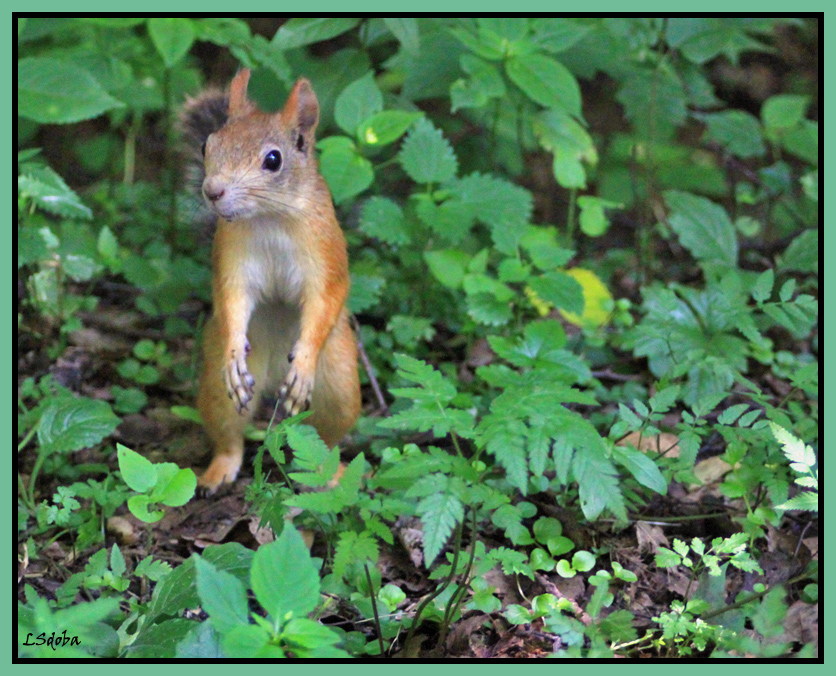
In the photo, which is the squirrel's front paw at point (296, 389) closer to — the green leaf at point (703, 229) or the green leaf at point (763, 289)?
the green leaf at point (763, 289)

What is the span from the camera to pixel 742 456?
2.80 metres

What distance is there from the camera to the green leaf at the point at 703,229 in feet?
13.8

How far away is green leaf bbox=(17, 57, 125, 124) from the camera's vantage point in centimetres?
356

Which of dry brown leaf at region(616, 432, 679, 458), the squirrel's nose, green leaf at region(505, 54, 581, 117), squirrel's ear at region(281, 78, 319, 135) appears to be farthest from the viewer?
green leaf at region(505, 54, 581, 117)

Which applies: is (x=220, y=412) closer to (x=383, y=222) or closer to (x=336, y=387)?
(x=336, y=387)

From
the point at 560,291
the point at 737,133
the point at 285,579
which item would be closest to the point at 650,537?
the point at 560,291

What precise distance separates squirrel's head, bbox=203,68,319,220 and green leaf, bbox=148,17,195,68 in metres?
0.76

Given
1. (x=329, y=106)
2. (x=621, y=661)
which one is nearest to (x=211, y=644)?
(x=621, y=661)

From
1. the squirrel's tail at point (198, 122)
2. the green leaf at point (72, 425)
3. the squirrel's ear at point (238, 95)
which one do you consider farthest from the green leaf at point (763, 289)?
the green leaf at point (72, 425)

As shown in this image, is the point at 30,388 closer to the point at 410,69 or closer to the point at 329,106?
the point at 329,106

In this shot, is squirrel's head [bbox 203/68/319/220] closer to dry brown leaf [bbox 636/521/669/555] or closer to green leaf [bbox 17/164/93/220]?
green leaf [bbox 17/164/93/220]

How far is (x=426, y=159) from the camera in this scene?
380cm

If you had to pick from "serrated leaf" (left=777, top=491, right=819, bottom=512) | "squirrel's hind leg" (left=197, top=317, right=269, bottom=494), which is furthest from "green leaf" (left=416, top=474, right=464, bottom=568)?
"squirrel's hind leg" (left=197, top=317, right=269, bottom=494)

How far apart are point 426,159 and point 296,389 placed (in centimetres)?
129
